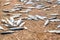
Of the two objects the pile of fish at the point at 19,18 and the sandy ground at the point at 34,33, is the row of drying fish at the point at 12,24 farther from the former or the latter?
the sandy ground at the point at 34,33

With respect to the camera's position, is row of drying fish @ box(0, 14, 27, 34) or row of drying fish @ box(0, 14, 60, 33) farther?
row of drying fish @ box(0, 14, 60, 33)

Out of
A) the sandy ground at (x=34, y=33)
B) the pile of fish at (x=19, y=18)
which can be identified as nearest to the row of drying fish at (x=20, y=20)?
the pile of fish at (x=19, y=18)

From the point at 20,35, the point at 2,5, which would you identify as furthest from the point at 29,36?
the point at 2,5

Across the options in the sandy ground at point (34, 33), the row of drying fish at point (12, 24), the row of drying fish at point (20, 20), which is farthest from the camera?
the row of drying fish at point (20, 20)

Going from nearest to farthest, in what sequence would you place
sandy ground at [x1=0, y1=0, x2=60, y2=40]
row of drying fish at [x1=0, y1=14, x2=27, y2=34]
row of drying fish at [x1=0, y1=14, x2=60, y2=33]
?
sandy ground at [x1=0, y1=0, x2=60, y2=40], row of drying fish at [x1=0, y1=14, x2=27, y2=34], row of drying fish at [x1=0, y1=14, x2=60, y2=33]

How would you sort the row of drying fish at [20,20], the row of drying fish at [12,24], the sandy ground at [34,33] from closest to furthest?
A: the sandy ground at [34,33]
the row of drying fish at [12,24]
the row of drying fish at [20,20]

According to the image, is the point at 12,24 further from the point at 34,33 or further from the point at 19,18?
the point at 34,33

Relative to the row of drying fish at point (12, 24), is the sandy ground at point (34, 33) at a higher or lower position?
lower

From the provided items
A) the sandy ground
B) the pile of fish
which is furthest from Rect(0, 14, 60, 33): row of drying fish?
the sandy ground

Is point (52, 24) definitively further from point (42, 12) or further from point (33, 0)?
point (33, 0)

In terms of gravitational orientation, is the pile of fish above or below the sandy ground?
above

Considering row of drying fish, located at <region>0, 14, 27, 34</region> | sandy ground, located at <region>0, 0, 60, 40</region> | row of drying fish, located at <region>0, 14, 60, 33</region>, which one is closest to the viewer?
sandy ground, located at <region>0, 0, 60, 40</region>

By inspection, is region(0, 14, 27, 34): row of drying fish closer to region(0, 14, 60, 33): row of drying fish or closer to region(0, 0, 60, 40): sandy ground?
region(0, 14, 60, 33): row of drying fish

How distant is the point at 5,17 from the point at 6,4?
900 mm
